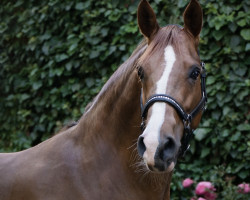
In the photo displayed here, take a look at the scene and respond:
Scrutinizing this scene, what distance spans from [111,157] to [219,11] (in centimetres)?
239

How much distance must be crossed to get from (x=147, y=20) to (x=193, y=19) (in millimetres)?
235

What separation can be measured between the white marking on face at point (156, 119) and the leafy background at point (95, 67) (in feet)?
6.99

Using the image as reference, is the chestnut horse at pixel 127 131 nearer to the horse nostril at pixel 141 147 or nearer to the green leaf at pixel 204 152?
the horse nostril at pixel 141 147

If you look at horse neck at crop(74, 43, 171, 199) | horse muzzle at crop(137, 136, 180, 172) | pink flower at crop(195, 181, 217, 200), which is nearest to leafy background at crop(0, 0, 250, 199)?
pink flower at crop(195, 181, 217, 200)

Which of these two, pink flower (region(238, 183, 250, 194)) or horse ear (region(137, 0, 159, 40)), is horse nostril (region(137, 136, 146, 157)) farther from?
pink flower (region(238, 183, 250, 194))

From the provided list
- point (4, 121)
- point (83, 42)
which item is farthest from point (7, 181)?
point (4, 121)

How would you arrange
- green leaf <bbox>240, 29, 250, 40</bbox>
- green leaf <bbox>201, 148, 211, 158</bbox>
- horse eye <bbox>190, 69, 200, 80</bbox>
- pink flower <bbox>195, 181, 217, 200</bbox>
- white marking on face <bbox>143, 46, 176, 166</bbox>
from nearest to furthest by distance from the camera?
white marking on face <bbox>143, 46, 176, 166</bbox> → horse eye <bbox>190, 69, 200, 80</bbox> → pink flower <bbox>195, 181, 217, 200</bbox> → green leaf <bbox>240, 29, 250, 40</bbox> → green leaf <bbox>201, 148, 211, 158</bbox>

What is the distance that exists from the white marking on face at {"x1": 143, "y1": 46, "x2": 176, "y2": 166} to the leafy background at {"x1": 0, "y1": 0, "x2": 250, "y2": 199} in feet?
6.99

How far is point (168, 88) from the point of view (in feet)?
7.51

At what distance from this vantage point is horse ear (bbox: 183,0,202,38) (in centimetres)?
251

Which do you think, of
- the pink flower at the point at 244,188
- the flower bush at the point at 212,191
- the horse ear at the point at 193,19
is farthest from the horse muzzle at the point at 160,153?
the pink flower at the point at 244,188

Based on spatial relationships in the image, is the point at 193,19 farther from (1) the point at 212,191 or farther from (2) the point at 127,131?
(1) the point at 212,191

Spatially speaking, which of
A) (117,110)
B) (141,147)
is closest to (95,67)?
(117,110)

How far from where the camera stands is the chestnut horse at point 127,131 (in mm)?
2332
